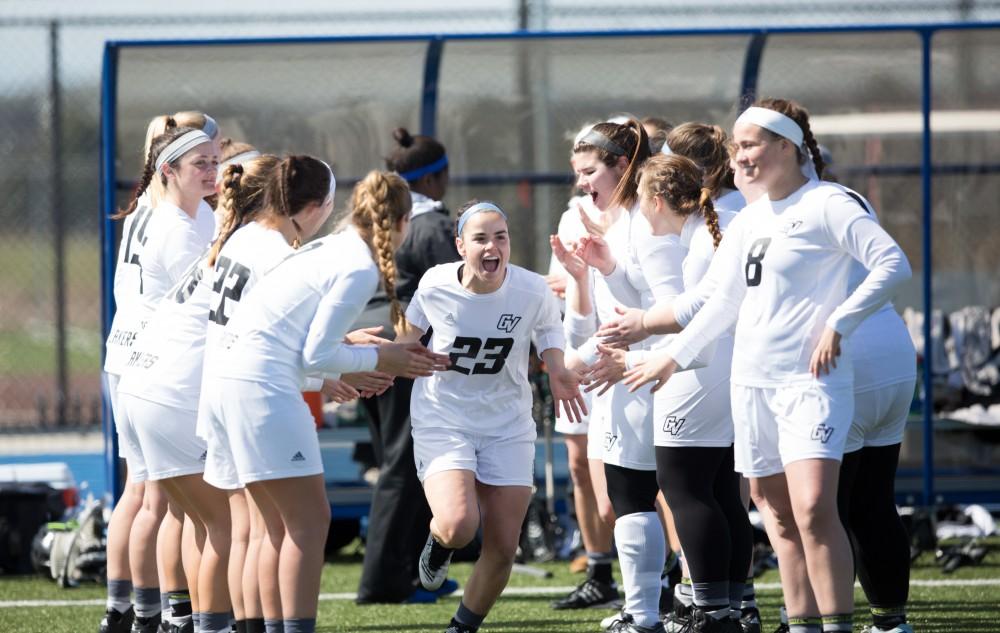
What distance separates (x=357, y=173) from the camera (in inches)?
328

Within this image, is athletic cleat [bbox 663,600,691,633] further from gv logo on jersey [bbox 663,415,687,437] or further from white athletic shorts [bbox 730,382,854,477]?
white athletic shorts [bbox 730,382,854,477]

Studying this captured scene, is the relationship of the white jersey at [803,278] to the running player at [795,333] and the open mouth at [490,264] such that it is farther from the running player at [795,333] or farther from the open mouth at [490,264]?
the open mouth at [490,264]

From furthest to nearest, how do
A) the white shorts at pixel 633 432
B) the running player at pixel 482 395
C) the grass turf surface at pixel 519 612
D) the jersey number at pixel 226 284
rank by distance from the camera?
the grass turf surface at pixel 519 612 → the white shorts at pixel 633 432 → the running player at pixel 482 395 → the jersey number at pixel 226 284

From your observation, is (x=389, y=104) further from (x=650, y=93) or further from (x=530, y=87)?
(x=650, y=93)

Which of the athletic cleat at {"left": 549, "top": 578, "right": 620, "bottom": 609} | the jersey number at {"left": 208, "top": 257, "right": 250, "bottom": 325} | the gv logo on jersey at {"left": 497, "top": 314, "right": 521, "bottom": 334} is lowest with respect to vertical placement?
the athletic cleat at {"left": 549, "top": 578, "right": 620, "bottom": 609}

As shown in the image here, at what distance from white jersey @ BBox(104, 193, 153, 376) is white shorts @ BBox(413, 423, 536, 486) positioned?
1.15 m

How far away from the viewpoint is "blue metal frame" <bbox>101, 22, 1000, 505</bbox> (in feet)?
25.8

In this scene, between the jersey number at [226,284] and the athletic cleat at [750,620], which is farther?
the athletic cleat at [750,620]

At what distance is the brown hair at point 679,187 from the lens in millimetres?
5242

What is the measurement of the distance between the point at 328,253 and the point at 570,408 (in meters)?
1.21

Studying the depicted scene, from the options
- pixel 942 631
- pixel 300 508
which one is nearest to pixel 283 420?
pixel 300 508

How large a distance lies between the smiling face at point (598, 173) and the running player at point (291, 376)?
4.13 feet

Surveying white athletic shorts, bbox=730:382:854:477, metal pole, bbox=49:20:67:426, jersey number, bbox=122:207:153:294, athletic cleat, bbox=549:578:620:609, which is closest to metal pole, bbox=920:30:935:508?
athletic cleat, bbox=549:578:620:609

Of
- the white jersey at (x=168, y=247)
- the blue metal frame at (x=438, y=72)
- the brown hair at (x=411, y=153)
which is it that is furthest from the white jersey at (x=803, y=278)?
the blue metal frame at (x=438, y=72)
